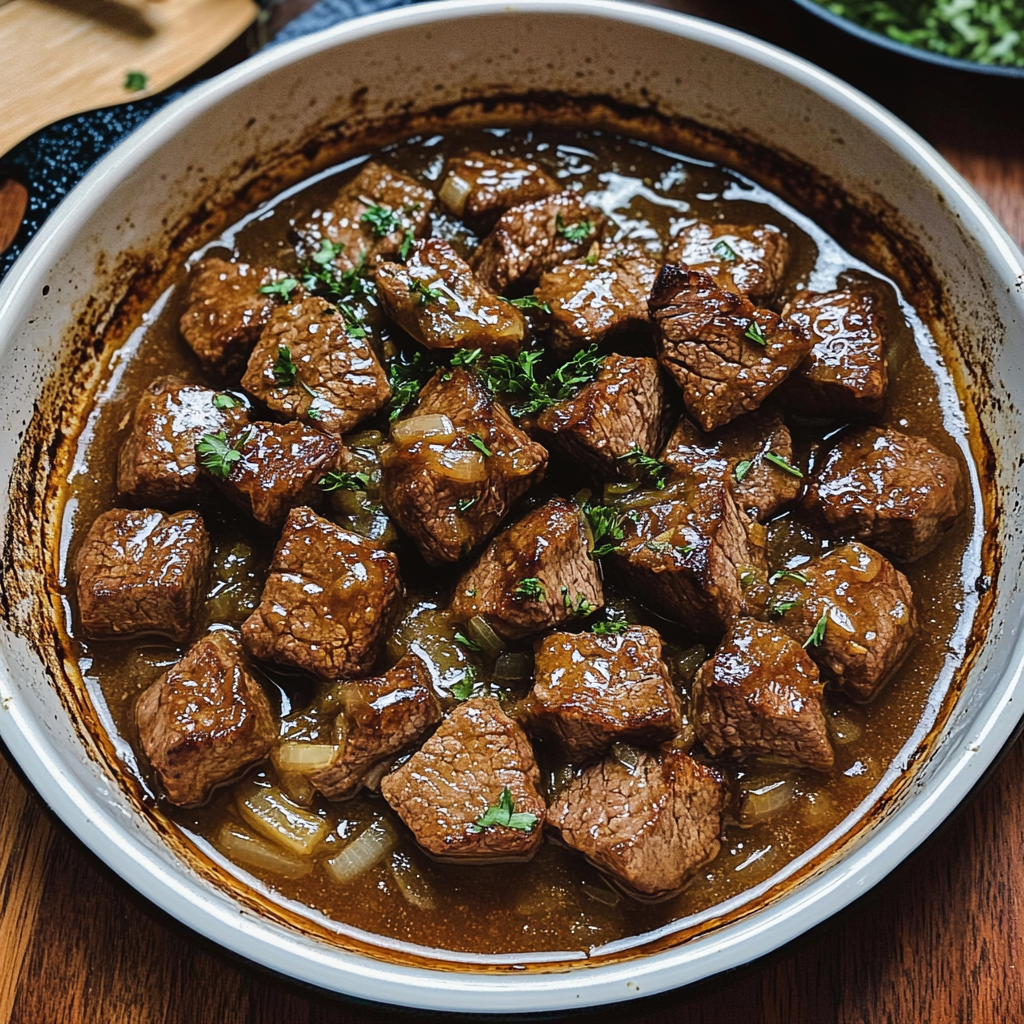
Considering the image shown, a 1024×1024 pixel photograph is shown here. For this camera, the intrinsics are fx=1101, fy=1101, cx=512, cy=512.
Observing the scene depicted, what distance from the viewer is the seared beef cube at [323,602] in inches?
137

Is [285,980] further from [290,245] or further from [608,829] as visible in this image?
[290,245]

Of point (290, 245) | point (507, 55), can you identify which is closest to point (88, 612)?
point (290, 245)

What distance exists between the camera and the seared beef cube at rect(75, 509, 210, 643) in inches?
139

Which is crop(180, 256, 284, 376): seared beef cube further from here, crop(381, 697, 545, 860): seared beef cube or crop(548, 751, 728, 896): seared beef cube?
crop(548, 751, 728, 896): seared beef cube

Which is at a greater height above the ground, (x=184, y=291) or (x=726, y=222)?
(x=726, y=222)

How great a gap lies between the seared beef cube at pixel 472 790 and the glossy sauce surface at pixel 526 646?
0.52 ft

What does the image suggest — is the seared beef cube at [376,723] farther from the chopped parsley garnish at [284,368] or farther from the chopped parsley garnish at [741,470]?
the chopped parsley garnish at [741,470]

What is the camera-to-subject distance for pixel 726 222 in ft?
14.5

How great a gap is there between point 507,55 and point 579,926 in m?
3.22

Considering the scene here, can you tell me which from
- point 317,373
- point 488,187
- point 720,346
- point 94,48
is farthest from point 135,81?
point 720,346

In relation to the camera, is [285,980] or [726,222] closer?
[285,980]

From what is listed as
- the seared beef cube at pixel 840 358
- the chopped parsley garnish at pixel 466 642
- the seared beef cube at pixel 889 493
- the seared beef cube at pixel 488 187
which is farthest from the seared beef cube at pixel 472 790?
the seared beef cube at pixel 488 187

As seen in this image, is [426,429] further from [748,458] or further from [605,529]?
[748,458]

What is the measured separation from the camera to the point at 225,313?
13.3ft
